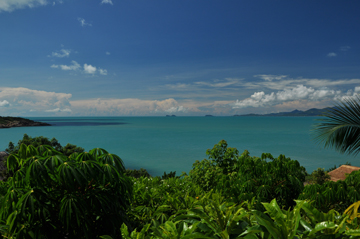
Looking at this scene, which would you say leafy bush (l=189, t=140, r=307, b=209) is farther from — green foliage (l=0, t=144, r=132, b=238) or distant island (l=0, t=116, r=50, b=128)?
distant island (l=0, t=116, r=50, b=128)

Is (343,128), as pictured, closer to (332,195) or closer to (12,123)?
(332,195)

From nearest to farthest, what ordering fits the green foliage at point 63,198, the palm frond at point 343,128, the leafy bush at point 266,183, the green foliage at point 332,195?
the green foliage at point 63,198 → the green foliage at point 332,195 → the leafy bush at point 266,183 → the palm frond at point 343,128

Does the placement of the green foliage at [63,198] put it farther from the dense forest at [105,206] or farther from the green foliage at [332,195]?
the green foliage at [332,195]

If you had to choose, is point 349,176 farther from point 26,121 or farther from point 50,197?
point 26,121

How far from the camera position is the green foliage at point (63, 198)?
2316 millimetres

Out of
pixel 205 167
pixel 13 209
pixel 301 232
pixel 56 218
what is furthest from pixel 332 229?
pixel 205 167

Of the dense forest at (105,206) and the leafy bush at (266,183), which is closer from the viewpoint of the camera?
the dense forest at (105,206)

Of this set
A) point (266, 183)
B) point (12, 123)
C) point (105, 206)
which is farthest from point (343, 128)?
point (12, 123)

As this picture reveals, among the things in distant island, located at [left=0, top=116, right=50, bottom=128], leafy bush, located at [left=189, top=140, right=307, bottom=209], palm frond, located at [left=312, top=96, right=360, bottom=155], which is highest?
palm frond, located at [left=312, top=96, right=360, bottom=155]

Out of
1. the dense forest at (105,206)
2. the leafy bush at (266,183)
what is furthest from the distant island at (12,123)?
the leafy bush at (266,183)

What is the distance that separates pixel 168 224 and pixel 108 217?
62.1 inches

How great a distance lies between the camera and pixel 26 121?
336ft

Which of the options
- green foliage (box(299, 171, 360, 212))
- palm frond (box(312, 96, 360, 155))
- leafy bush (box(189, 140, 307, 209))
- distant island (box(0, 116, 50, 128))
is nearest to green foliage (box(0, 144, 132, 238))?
leafy bush (box(189, 140, 307, 209))

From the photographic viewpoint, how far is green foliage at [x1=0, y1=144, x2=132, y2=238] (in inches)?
91.2
